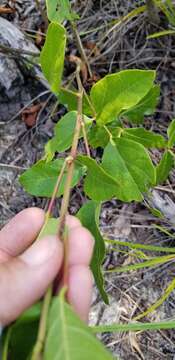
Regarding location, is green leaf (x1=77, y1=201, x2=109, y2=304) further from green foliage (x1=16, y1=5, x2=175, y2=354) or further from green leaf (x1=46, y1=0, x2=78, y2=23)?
green leaf (x1=46, y1=0, x2=78, y2=23)

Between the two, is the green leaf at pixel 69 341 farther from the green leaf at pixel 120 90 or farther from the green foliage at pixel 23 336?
the green leaf at pixel 120 90

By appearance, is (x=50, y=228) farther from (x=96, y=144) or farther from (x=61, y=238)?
(x=96, y=144)

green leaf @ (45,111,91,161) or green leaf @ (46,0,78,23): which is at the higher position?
green leaf @ (46,0,78,23)

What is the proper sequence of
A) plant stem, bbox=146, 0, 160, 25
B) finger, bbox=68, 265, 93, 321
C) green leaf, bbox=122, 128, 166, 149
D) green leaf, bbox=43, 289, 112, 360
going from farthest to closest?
1. plant stem, bbox=146, 0, 160, 25
2. green leaf, bbox=122, 128, 166, 149
3. finger, bbox=68, 265, 93, 321
4. green leaf, bbox=43, 289, 112, 360

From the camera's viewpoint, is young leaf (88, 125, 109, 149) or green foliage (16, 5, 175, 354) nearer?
green foliage (16, 5, 175, 354)

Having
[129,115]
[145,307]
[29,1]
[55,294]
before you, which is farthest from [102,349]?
[29,1]

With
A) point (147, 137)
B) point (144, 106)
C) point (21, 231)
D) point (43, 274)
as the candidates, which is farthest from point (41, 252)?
point (144, 106)

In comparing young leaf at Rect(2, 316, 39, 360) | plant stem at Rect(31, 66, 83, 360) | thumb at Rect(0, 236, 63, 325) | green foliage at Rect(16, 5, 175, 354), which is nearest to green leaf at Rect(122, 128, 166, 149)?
green foliage at Rect(16, 5, 175, 354)
